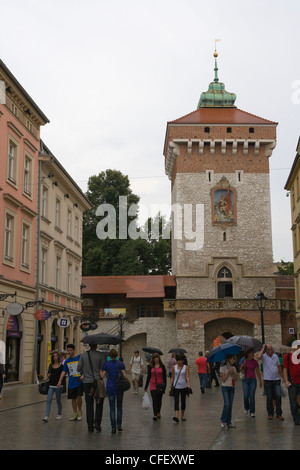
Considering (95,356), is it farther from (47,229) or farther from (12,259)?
(47,229)

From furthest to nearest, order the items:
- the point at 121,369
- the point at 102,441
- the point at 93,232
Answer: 1. the point at 93,232
2. the point at 121,369
3. the point at 102,441

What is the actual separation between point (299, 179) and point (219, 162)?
13146mm

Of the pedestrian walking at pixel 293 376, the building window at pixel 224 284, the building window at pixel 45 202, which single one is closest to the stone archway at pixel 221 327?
the building window at pixel 224 284

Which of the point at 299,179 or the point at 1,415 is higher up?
the point at 299,179

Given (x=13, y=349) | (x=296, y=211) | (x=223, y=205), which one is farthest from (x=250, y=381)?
(x=223, y=205)

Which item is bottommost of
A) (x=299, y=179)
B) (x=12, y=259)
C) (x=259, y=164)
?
(x=12, y=259)

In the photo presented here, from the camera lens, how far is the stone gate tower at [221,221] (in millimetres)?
46469

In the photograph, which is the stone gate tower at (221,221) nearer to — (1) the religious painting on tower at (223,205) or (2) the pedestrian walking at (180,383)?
(1) the religious painting on tower at (223,205)

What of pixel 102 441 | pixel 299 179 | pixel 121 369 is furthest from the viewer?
pixel 299 179

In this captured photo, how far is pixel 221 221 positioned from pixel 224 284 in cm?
511

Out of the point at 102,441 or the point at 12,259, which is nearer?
the point at 102,441

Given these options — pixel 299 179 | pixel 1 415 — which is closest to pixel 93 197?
pixel 299 179

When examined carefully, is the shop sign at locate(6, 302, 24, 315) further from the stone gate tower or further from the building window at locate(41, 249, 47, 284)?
the stone gate tower

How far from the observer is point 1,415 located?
14258mm
